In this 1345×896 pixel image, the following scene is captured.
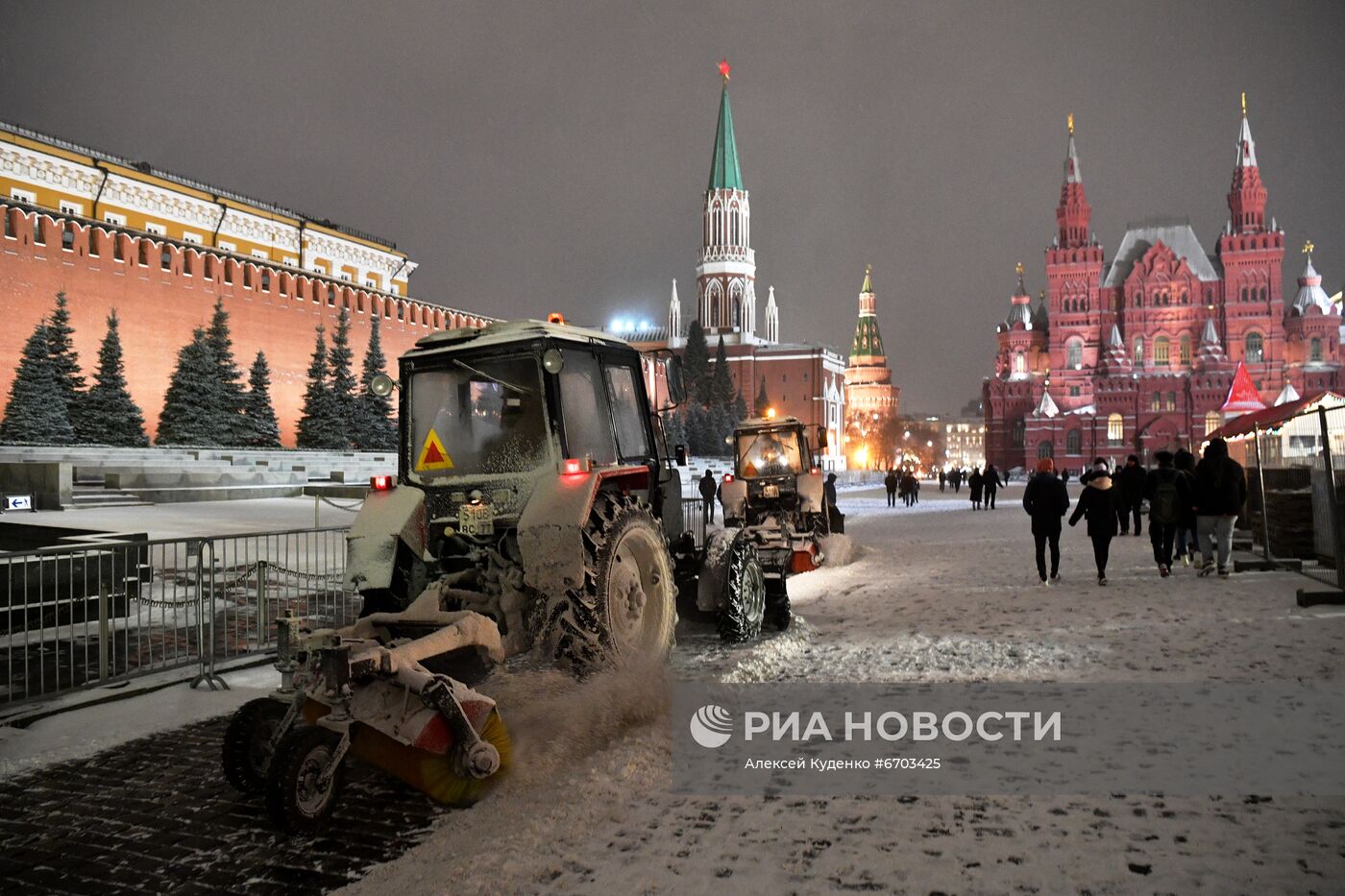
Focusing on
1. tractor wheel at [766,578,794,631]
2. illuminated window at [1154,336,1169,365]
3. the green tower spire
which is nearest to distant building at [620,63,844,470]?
the green tower spire

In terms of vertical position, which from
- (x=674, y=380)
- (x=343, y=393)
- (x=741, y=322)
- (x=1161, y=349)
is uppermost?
(x=741, y=322)

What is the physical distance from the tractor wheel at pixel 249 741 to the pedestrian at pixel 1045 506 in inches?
341

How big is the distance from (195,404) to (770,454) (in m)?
28.9

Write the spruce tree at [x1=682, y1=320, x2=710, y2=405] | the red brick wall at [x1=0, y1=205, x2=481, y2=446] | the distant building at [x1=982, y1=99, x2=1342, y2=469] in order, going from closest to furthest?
1. the red brick wall at [x1=0, y1=205, x2=481, y2=446]
2. the distant building at [x1=982, y1=99, x2=1342, y2=469]
3. the spruce tree at [x1=682, y1=320, x2=710, y2=405]

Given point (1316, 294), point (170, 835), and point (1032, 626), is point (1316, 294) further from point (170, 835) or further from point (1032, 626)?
point (170, 835)

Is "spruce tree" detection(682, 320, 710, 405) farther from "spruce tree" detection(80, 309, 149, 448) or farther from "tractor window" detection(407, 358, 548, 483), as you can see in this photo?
"tractor window" detection(407, 358, 548, 483)

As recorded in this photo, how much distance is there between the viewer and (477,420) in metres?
5.86

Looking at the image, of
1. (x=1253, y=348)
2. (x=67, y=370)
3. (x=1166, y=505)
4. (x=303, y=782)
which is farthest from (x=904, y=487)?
(x=1253, y=348)

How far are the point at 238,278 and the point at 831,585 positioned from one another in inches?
1513

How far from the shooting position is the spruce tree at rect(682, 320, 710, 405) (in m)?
81.7

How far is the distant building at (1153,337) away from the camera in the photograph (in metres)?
77.6

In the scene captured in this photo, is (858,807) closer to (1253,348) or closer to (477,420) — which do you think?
(477,420)

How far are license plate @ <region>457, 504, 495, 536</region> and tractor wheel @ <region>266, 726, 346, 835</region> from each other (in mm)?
1713

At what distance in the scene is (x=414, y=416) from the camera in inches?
236
